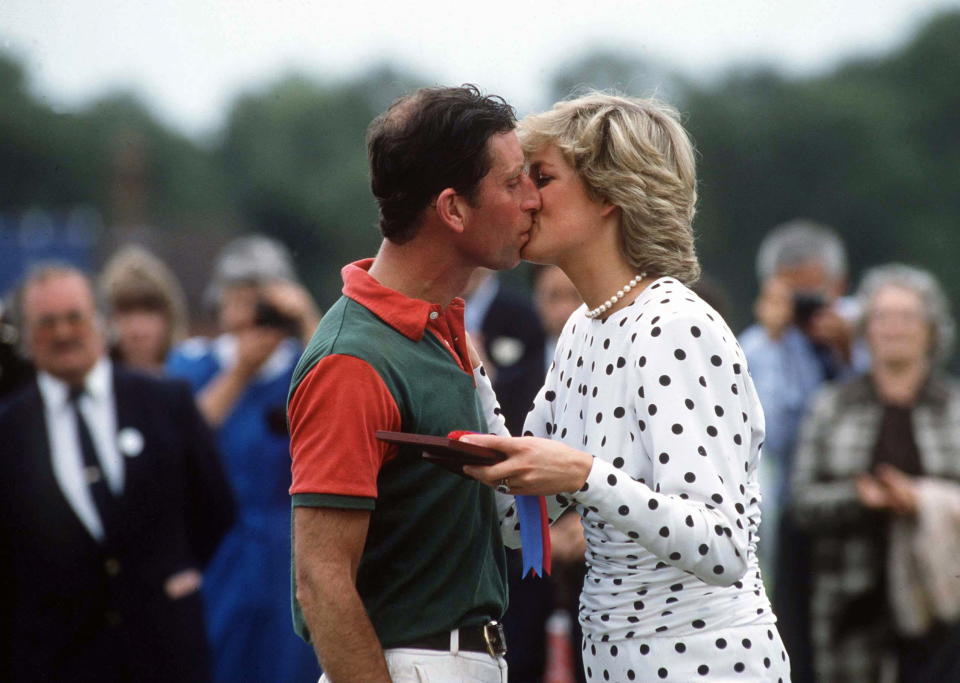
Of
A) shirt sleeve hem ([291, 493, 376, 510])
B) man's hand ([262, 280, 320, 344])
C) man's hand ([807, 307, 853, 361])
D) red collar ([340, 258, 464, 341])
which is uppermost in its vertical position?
man's hand ([262, 280, 320, 344])

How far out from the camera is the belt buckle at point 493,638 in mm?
2949

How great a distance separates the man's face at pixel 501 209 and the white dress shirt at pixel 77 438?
2.51 m

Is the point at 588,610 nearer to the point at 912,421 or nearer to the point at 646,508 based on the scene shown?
the point at 646,508

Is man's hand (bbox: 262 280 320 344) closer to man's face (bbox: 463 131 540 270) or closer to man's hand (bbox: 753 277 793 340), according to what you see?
man's hand (bbox: 753 277 793 340)

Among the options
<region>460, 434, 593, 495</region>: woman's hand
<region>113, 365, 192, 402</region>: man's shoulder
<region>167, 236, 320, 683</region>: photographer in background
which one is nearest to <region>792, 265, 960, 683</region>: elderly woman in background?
<region>167, 236, 320, 683</region>: photographer in background

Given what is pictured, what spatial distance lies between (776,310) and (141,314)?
3.65 metres

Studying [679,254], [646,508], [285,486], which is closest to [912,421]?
[285,486]

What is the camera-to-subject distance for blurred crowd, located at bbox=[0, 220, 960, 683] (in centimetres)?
492

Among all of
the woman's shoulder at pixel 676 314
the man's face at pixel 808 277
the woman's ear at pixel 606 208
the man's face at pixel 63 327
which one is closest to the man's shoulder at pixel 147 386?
the man's face at pixel 63 327

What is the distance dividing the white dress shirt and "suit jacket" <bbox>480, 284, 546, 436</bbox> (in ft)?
5.16

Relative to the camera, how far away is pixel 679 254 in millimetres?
3049

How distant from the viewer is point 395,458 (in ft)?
9.25

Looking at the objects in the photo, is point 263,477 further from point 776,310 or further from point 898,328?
point 776,310

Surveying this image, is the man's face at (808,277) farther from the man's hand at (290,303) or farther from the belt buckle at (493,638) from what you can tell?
the belt buckle at (493,638)
